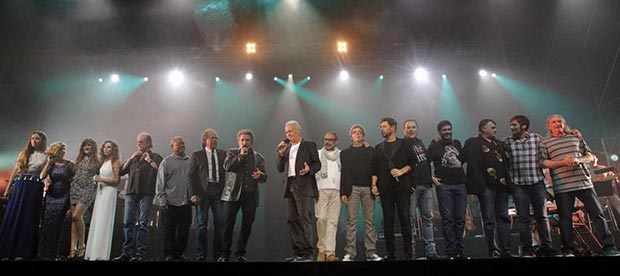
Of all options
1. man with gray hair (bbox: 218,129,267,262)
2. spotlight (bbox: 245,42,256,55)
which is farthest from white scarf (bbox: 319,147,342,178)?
spotlight (bbox: 245,42,256,55)

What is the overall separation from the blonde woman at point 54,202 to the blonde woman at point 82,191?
0.08 meters

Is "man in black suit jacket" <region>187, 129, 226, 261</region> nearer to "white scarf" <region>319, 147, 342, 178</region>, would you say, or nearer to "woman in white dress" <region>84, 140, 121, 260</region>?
"woman in white dress" <region>84, 140, 121, 260</region>

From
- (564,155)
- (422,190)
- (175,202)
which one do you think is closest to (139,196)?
(175,202)

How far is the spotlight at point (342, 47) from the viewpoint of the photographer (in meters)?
8.53

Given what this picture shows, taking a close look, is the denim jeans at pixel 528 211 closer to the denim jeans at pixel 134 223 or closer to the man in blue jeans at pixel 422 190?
the man in blue jeans at pixel 422 190

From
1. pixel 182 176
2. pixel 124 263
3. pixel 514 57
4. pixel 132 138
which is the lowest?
pixel 124 263

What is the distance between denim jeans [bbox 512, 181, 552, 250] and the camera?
4.16 metres

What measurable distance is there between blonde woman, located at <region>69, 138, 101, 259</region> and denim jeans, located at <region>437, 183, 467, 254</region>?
3838mm

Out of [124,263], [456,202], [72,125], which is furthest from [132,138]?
[456,202]

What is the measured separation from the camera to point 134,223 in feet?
15.3

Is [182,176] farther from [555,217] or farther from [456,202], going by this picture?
[555,217]

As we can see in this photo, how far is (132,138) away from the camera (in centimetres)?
879

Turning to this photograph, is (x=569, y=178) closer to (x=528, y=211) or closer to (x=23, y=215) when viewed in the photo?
(x=528, y=211)

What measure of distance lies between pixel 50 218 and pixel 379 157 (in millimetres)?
3622
